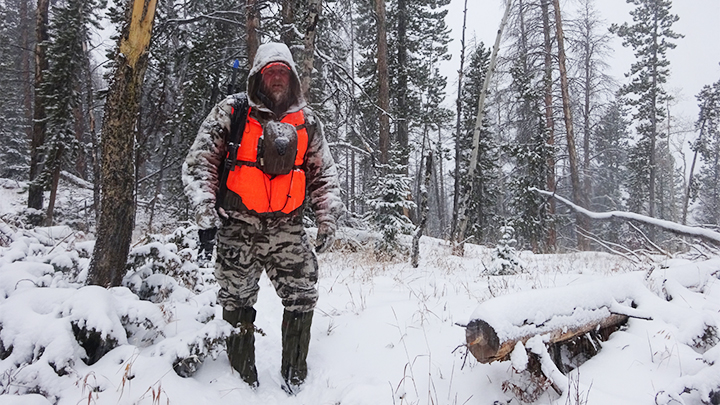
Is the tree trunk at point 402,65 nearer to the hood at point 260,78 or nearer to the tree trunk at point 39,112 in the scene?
the tree trunk at point 39,112

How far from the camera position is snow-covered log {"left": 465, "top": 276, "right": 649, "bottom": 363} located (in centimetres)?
190

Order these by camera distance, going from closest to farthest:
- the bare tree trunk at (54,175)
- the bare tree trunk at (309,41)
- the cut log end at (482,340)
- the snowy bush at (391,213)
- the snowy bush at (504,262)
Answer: the cut log end at (482,340), the snowy bush at (504,262), the bare tree trunk at (309,41), the snowy bush at (391,213), the bare tree trunk at (54,175)

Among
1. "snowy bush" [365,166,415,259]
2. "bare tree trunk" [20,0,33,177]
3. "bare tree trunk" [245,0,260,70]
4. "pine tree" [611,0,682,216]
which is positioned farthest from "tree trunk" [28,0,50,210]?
"pine tree" [611,0,682,216]

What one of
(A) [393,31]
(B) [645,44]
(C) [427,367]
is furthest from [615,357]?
(B) [645,44]

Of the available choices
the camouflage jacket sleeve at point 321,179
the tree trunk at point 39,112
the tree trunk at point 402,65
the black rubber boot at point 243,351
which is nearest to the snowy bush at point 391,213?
the camouflage jacket sleeve at point 321,179

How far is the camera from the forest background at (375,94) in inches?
291

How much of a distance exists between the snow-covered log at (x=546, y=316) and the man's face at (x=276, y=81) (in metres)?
1.96

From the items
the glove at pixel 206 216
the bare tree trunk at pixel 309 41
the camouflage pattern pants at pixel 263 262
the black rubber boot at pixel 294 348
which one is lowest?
the black rubber boot at pixel 294 348

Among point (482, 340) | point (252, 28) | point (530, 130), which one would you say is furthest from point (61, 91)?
point (530, 130)

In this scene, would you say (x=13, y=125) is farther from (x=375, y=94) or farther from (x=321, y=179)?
(x=321, y=179)

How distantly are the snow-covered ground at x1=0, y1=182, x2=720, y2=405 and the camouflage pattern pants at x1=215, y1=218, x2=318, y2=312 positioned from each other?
0.30 metres

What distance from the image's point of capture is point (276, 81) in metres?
2.57

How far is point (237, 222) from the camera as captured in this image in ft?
8.33

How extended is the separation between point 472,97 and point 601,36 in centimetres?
621
